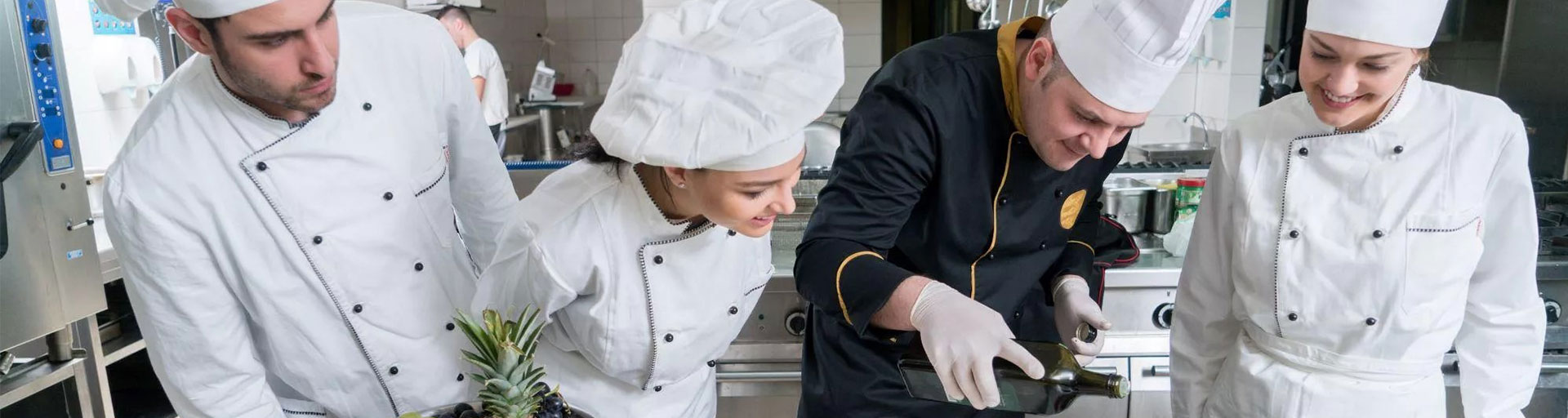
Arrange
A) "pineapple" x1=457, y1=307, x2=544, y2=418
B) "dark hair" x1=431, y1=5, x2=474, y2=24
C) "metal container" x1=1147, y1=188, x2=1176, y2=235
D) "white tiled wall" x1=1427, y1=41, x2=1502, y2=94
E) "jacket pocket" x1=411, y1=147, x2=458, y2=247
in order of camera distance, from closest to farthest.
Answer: "pineapple" x1=457, y1=307, x2=544, y2=418, "jacket pocket" x1=411, y1=147, x2=458, y2=247, "metal container" x1=1147, y1=188, x2=1176, y2=235, "white tiled wall" x1=1427, y1=41, x2=1502, y2=94, "dark hair" x1=431, y1=5, x2=474, y2=24

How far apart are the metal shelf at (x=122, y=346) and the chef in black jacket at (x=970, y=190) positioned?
223cm

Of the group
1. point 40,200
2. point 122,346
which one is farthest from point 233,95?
point 122,346

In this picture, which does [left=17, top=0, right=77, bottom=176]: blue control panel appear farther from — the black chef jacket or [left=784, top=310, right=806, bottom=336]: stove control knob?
the black chef jacket

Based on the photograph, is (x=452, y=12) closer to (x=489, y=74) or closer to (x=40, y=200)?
(x=489, y=74)

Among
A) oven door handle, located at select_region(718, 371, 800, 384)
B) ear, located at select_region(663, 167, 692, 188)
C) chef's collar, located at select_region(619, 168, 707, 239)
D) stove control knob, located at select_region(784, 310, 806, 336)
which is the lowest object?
oven door handle, located at select_region(718, 371, 800, 384)

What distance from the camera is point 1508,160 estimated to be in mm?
1429

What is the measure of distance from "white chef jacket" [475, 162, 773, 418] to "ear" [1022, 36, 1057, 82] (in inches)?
18.9

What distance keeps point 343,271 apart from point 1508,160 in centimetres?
179

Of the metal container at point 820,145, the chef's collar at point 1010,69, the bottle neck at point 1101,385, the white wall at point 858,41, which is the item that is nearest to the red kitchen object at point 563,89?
the white wall at point 858,41

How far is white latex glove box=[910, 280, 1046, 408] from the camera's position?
1087 mm

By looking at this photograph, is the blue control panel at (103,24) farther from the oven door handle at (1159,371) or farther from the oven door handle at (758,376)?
the oven door handle at (1159,371)

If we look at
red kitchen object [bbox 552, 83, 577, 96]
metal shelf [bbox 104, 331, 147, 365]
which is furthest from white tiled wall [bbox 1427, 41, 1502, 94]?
red kitchen object [bbox 552, 83, 577, 96]

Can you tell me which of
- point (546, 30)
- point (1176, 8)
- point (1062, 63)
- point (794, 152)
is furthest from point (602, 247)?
point (546, 30)

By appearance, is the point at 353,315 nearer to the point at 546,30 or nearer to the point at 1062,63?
the point at 1062,63
